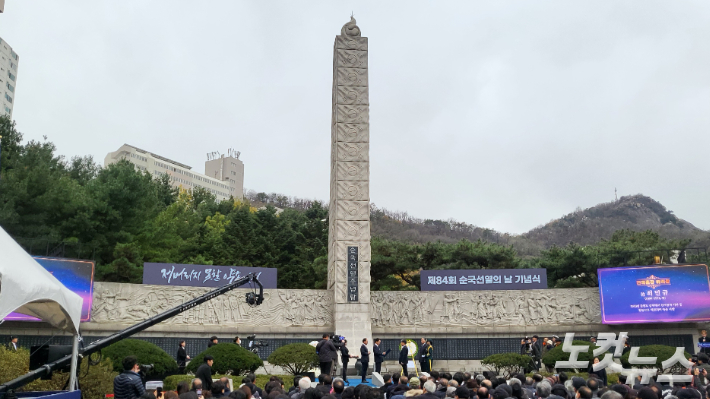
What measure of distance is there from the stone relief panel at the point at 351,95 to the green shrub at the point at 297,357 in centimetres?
1032

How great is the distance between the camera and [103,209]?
1059 inches

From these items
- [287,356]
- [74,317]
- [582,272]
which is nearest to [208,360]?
[74,317]

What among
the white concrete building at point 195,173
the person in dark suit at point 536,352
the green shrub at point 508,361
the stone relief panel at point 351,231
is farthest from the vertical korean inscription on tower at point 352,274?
the white concrete building at point 195,173

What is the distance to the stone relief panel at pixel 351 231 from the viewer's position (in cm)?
2262

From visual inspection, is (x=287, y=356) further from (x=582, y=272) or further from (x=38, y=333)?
(x=582, y=272)

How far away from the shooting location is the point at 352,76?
78.5 ft

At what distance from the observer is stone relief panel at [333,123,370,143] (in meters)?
23.4

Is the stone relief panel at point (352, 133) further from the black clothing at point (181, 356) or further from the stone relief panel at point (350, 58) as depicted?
the black clothing at point (181, 356)

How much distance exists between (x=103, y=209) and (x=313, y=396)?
73.6 feet

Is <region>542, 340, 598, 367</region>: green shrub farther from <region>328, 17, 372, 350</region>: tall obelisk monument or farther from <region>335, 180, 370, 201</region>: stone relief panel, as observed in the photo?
<region>335, 180, 370, 201</region>: stone relief panel

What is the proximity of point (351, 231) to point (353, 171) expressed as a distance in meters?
2.33

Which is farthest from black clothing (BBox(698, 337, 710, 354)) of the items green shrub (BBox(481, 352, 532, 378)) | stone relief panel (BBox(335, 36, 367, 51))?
stone relief panel (BBox(335, 36, 367, 51))

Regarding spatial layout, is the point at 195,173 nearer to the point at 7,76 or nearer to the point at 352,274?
the point at 7,76

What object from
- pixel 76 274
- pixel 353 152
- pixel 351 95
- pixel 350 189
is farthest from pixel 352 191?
pixel 76 274
